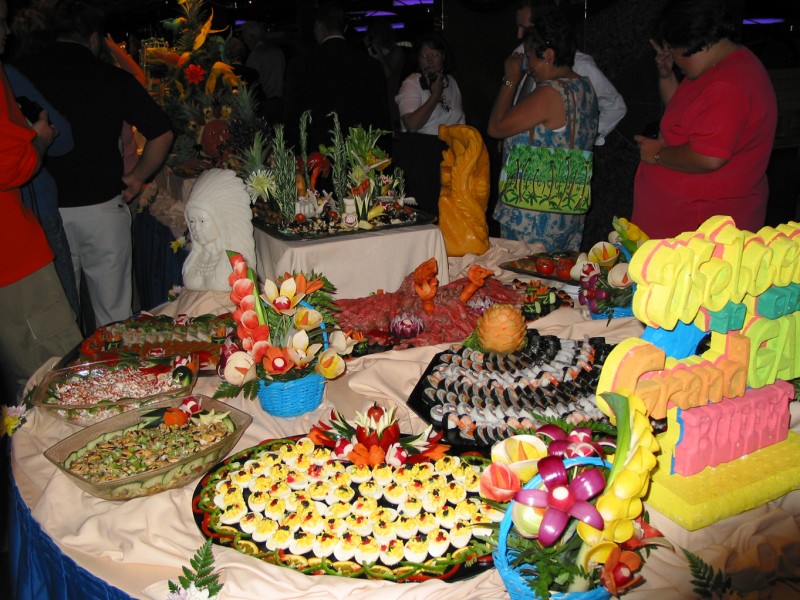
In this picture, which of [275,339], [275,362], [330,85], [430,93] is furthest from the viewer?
[430,93]

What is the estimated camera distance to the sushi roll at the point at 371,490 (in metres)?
1.34

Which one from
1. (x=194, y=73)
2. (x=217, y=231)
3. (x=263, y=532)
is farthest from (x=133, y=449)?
(x=194, y=73)

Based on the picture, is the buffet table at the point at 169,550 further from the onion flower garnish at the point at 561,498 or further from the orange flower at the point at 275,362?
the onion flower garnish at the point at 561,498

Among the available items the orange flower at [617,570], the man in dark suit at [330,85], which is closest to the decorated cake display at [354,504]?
the orange flower at [617,570]

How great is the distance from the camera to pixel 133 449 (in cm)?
148

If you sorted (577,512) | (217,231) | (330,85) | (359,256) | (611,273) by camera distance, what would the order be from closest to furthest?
(577,512) → (611,273) → (217,231) → (359,256) → (330,85)

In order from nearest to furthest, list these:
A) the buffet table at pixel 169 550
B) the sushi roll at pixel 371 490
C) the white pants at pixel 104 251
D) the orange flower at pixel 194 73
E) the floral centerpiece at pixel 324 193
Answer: the buffet table at pixel 169 550 < the sushi roll at pixel 371 490 < the floral centerpiece at pixel 324 193 < the white pants at pixel 104 251 < the orange flower at pixel 194 73

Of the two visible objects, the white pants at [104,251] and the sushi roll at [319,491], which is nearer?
the sushi roll at [319,491]

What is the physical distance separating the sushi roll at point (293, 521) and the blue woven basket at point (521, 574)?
0.42 metres

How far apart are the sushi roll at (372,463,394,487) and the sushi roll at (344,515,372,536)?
4.5 inches

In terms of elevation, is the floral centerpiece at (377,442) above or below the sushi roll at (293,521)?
above

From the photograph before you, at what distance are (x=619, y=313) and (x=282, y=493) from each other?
4.31 ft

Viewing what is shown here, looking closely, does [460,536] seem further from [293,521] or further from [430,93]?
[430,93]

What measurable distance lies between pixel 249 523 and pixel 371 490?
0.24m
